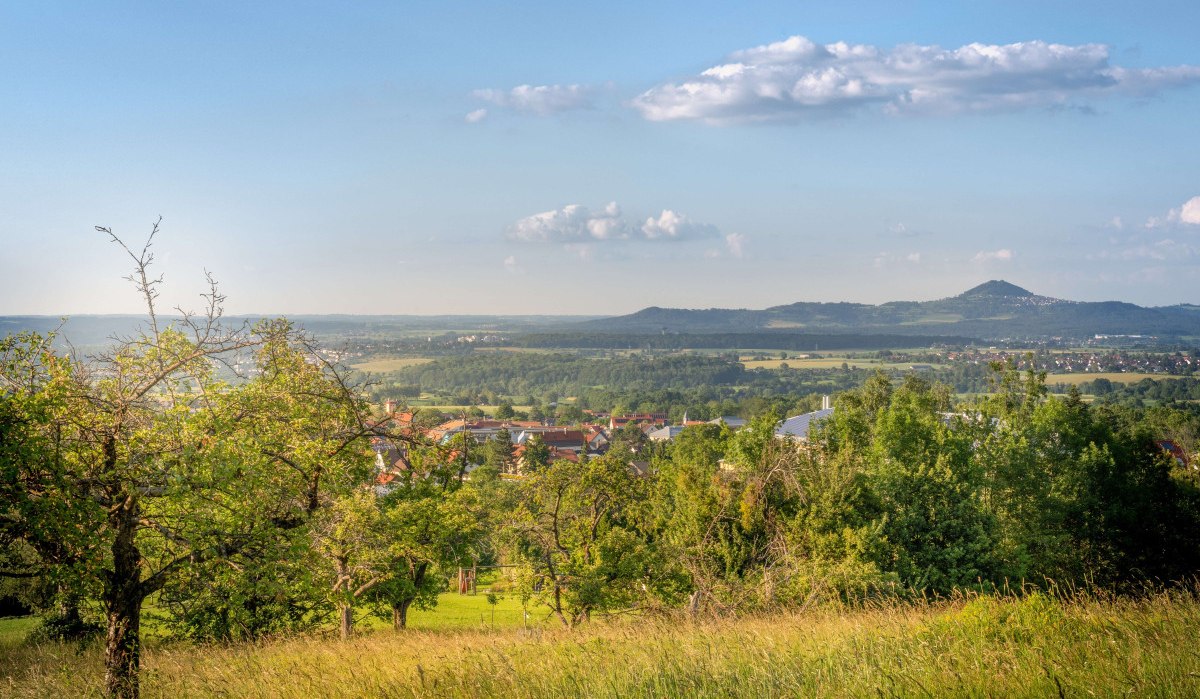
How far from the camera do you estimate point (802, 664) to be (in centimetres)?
547

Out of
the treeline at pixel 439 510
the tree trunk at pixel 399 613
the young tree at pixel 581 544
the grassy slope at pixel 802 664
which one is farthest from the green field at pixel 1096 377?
the grassy slope at pixel 802 664

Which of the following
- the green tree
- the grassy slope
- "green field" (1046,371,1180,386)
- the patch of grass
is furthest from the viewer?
"green field" (1046,371,1180,386)

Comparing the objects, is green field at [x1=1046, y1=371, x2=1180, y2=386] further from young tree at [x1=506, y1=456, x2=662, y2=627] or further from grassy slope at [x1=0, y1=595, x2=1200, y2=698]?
grassy slope at [x1=0, y1=595, x2=1200, y2=698]

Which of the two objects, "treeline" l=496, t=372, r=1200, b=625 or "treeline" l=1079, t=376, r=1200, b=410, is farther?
"treeline" l=1079, t=376, r=1200, b=410

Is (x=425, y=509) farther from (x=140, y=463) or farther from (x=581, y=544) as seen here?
(x=140, y=463)

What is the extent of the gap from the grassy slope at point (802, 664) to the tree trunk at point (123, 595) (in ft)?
0.83

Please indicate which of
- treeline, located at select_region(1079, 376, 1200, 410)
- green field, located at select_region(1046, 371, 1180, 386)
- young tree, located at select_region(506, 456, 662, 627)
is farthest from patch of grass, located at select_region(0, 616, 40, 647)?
green field, located at select_region(1046, 371, 1180, 386)

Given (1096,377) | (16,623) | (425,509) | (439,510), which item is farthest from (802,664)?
(1096,377)

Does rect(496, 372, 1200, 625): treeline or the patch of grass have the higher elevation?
rect(496, 372, 1200, 625): treeline

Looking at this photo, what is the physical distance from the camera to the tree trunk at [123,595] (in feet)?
22.9

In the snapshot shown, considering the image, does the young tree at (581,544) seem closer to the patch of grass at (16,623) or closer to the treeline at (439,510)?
the treeline at (439,510)

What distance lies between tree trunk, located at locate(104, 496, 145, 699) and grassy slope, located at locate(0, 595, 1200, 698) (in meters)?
0.25

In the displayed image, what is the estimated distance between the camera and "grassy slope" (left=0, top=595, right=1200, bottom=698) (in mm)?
4750

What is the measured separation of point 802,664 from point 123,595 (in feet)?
17.5
